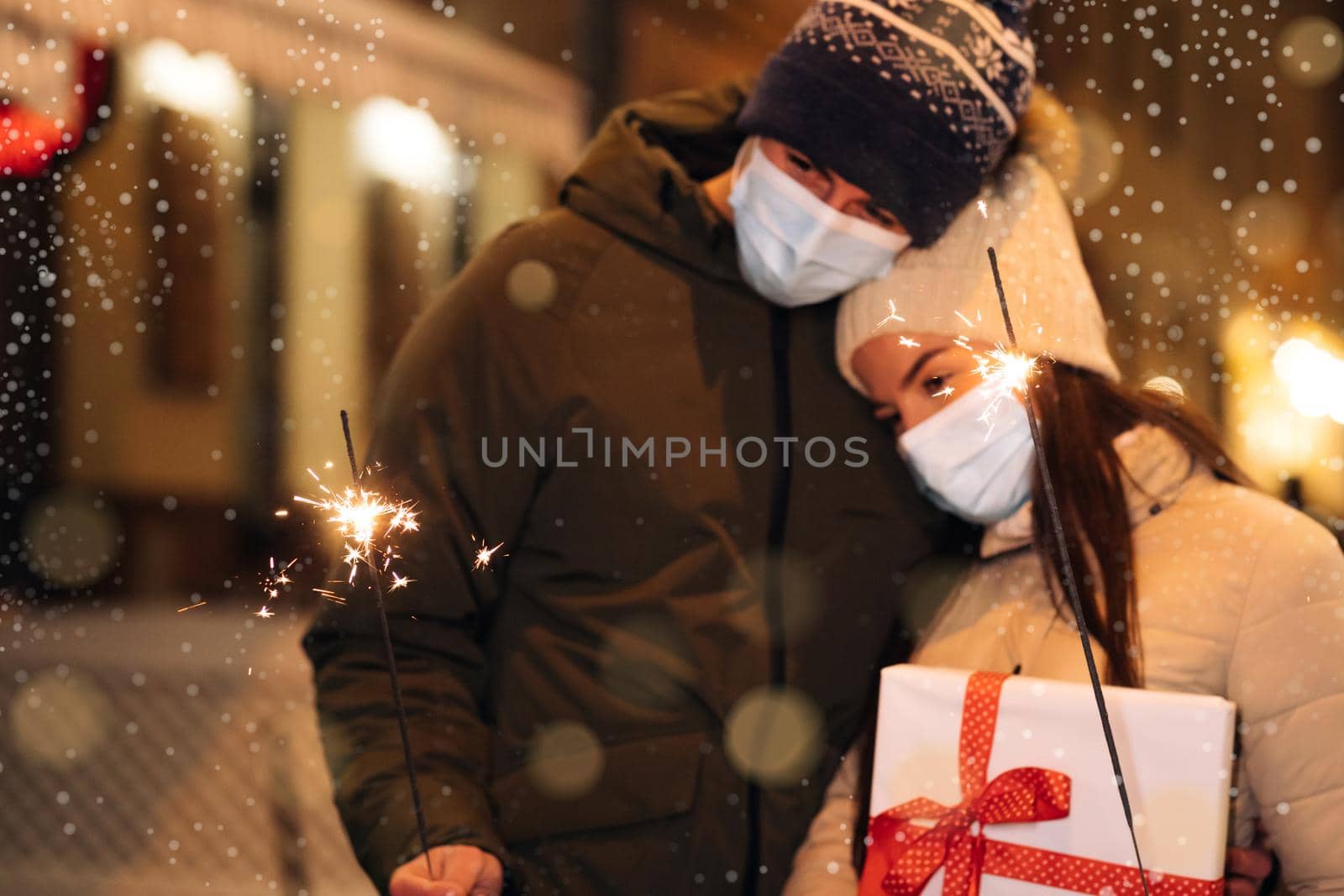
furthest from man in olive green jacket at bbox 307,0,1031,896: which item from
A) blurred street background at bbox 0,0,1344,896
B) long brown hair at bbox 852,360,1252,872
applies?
blurred street background at bbox 0,0,1344,896

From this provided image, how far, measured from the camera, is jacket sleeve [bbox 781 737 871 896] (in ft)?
2.96

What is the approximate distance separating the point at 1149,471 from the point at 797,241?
0.35 metres

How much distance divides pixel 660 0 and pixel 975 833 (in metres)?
1.55

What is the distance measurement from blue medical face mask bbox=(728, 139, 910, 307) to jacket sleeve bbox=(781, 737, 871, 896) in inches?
15.9

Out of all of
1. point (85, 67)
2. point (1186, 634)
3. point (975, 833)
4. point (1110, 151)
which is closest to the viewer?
point (975, 833)

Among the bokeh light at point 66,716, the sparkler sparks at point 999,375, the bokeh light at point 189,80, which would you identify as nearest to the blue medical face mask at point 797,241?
the sparkler sparks at point 999,375

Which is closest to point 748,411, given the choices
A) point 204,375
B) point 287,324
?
point 204,375

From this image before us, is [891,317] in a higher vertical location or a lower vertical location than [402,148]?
higher

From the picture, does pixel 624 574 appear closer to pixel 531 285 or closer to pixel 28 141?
pixel 531 285

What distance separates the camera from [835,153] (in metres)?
0.95

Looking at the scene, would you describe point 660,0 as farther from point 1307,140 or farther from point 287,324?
point 1307,140

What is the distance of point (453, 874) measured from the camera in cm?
76

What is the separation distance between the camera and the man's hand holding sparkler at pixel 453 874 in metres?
0.73

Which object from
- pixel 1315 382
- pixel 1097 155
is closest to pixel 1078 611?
pixel 1315 382
